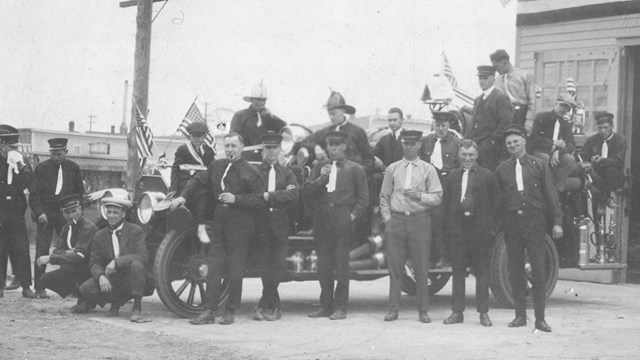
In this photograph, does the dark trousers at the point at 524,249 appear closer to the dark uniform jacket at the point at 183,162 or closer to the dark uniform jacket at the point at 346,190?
the dark uniform jacket at the point at 346,190

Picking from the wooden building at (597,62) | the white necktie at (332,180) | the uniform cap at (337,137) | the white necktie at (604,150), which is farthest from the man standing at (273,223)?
the wooden building at (597,62)

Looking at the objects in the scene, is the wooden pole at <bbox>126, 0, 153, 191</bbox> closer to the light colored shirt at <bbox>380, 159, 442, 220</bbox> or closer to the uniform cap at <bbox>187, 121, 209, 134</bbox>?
the uniform cap at <bbox>187, 121, 209, 134</bbox>

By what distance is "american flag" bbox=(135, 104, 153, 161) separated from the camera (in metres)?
15.6

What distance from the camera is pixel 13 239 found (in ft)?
38.4

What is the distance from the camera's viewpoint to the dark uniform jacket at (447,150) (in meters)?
11.0

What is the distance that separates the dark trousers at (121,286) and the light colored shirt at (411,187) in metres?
2.65

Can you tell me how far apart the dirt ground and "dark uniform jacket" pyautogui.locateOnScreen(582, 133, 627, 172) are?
22.9 ft

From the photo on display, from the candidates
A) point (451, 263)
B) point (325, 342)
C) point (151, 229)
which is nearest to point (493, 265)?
point (451, 263)

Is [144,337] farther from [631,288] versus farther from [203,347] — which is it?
[631,288]

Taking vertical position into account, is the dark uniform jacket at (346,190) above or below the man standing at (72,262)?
above

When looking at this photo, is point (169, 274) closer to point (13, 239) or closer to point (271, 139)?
point (271, 139)

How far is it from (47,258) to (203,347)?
9.83ft

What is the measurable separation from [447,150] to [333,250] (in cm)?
197

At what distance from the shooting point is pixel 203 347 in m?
7.95
